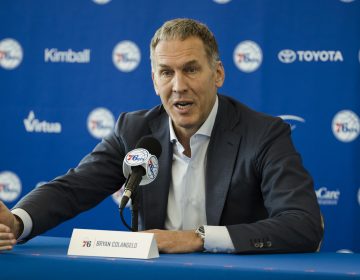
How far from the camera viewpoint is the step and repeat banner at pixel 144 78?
13.6ft

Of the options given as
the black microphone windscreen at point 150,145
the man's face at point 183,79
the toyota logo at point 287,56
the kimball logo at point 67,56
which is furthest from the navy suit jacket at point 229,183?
the kimball logo at point 67,56

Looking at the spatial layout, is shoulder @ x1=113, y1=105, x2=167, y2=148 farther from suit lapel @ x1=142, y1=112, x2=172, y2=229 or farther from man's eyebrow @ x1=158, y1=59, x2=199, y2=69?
man's eyebrow @ x1=158, y1=59, x2=199, y2=69

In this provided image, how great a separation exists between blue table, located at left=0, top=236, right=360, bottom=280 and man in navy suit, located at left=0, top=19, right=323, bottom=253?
373mm

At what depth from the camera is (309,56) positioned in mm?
4199

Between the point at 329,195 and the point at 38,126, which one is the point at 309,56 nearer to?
the point at 329,195

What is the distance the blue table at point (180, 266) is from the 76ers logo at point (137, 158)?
1.00 ft

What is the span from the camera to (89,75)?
4684 millimetres

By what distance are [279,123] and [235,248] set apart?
737mm

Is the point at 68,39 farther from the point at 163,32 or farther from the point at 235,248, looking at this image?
the point at 235,248

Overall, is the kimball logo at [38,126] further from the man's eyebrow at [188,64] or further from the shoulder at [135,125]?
the man's eyebrow at [188,64]

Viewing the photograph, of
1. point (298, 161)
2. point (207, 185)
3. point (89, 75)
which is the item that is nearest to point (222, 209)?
point (207, 185)

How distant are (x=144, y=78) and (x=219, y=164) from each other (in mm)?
2127

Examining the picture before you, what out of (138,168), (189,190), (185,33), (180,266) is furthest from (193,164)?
(180,266)

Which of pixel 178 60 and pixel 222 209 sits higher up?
pixel 178 60
